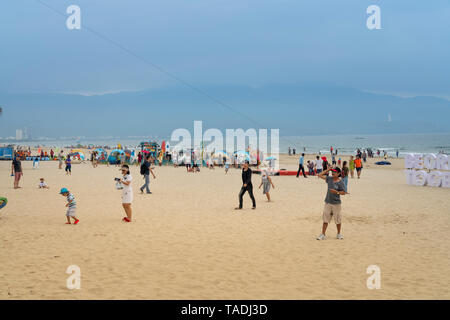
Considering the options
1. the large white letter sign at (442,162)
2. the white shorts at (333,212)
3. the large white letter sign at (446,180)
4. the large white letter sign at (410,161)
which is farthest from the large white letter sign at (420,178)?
the white shorts at (333,212)

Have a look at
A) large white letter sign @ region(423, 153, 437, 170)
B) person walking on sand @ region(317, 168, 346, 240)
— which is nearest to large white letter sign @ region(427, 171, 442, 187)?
large white letter sign @ region(423, 153, 437, 170)

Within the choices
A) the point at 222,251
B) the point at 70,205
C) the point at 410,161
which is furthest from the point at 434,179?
the point at 70,205

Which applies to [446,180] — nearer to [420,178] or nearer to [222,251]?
[420,178]

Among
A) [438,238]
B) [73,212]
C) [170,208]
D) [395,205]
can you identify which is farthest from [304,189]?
[73,212]

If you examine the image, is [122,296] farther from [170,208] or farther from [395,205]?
[395,205]

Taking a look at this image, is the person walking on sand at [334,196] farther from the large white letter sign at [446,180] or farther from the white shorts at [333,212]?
the large white letter sign at [446,180]

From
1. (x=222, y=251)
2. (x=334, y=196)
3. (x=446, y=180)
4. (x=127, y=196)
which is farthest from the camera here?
(x=446, y=180)

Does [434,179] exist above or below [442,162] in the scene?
below

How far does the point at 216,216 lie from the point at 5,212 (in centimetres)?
617

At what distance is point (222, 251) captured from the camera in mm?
7699

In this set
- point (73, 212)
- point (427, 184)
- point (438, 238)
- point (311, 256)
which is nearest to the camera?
point (311, 256)

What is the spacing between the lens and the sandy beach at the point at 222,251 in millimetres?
5656

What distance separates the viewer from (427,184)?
783 inches

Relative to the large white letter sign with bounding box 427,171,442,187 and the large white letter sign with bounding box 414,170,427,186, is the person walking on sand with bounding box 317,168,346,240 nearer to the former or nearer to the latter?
the large white letter sign with bounding box 427,171,442,187
